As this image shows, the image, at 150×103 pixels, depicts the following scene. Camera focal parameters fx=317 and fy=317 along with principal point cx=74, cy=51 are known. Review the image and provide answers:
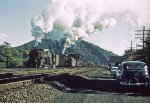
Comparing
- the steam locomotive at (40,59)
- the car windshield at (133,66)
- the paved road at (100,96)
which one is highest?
the steam locomotive at (40,59)

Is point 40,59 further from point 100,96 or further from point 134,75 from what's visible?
point 100,96

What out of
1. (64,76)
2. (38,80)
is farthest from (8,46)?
(38,80)

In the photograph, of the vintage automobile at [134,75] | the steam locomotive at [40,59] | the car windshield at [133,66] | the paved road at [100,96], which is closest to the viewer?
the paved road at [100,96]

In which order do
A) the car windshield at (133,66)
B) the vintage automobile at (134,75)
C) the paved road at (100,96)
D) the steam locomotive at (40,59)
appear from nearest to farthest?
the paved road at (100,96) < the vintage automobile at (134,75) < the car windshield at (133,66) < the steam locomotive at (40,59)

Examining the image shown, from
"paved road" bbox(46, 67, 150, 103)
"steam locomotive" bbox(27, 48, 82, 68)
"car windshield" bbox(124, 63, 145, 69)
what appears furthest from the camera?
"steam locomotive" bbox(27, 48, 82, 68)

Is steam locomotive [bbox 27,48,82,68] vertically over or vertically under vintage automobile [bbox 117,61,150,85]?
over

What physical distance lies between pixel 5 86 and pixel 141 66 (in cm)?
938

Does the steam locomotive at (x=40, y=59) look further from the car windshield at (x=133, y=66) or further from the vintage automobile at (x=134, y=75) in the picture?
the vintage automobile at (x=134, y=75)

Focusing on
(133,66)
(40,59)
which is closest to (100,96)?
(133,66)

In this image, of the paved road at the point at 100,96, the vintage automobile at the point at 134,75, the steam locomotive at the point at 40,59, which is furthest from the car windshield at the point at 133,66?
the steam locomotive at the point at 40,59

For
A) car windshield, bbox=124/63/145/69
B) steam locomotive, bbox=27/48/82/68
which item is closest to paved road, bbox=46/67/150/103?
car windshield, bbox=124/63/145/69

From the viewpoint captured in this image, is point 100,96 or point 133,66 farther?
point 133,66

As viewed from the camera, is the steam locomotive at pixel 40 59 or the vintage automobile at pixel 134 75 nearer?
the vintage automobile at pixel 134 75

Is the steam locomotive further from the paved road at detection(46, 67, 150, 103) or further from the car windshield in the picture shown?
the paved road at detection(46, 67, 150, 103)
